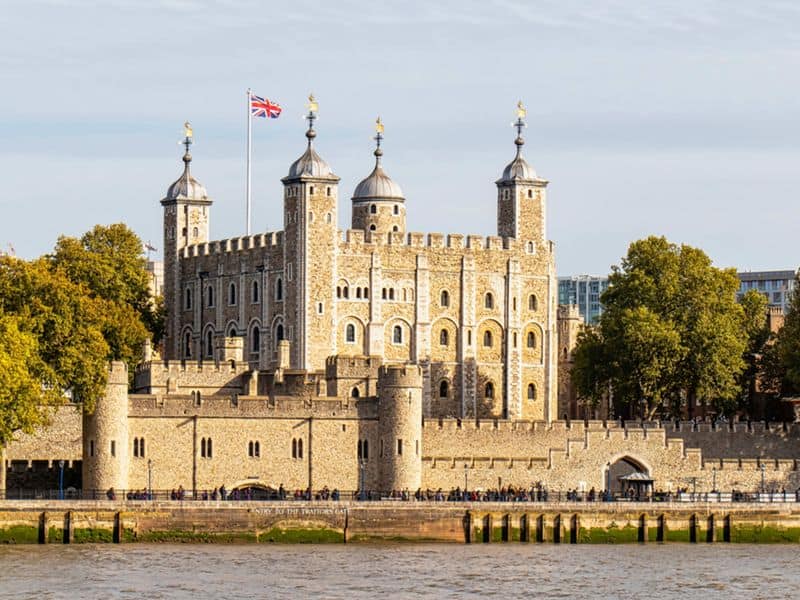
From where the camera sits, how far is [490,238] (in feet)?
429

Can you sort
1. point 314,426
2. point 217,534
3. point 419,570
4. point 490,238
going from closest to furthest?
point 419,570
point 217,534
point 314,426
point 490,238

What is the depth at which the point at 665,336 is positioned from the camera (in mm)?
118250

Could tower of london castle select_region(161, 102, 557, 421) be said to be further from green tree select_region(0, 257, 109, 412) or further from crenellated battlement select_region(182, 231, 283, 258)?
green tree select_region(0, 257, 109, 412)

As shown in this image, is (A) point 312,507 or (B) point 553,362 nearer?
(A) point 312,507

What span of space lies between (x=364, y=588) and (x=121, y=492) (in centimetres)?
→ 1710

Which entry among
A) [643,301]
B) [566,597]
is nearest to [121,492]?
[566,597]

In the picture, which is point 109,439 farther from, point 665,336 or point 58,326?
point 665,336

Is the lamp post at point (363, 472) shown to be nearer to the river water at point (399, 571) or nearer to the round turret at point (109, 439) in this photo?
the river water at point (399, 571)

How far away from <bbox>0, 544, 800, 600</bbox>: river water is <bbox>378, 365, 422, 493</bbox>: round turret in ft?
25.1

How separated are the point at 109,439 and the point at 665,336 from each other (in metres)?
30.9

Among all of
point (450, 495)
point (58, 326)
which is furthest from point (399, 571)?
point (58, 326)

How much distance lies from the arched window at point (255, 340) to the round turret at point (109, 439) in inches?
1178

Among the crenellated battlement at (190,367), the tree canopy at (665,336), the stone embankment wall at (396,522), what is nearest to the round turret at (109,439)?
the stone embankment wall at (396,522)

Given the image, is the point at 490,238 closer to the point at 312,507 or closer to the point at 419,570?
the point at 312,507
